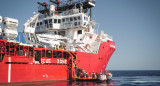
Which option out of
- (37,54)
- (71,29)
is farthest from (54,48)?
(71,29)

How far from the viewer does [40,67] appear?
23.4 meters

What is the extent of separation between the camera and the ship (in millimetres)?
20948

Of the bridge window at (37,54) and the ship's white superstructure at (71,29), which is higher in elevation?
the ship's white superstructure at (71,29)

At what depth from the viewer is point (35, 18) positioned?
3005 cm

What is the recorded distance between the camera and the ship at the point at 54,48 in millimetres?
20948

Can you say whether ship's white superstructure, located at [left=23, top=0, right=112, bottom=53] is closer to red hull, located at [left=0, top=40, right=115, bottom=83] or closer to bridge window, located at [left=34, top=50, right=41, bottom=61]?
red hull, located at [left=0, top=40, right=115, bottom=83]

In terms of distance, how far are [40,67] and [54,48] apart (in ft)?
15.2

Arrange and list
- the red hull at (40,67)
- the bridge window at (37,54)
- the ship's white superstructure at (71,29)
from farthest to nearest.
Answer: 1. the ship's white superstructure at (71,29)
2. the bridge window at (37,54)
3. the red hull at (40,67)

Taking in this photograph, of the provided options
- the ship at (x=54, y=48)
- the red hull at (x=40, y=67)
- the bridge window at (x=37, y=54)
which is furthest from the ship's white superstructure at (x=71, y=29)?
the bridge window at (x=37, y=54)

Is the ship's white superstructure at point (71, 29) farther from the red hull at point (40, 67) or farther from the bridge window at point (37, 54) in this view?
the bridge window at point (37, 54)

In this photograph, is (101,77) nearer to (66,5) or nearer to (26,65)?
(26,65)

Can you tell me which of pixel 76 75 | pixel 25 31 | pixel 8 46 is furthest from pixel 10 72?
pixel 76 75

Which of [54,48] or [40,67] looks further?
[54,48]

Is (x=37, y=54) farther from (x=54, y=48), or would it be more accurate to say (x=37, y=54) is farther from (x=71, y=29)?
(x=71, y=29)
